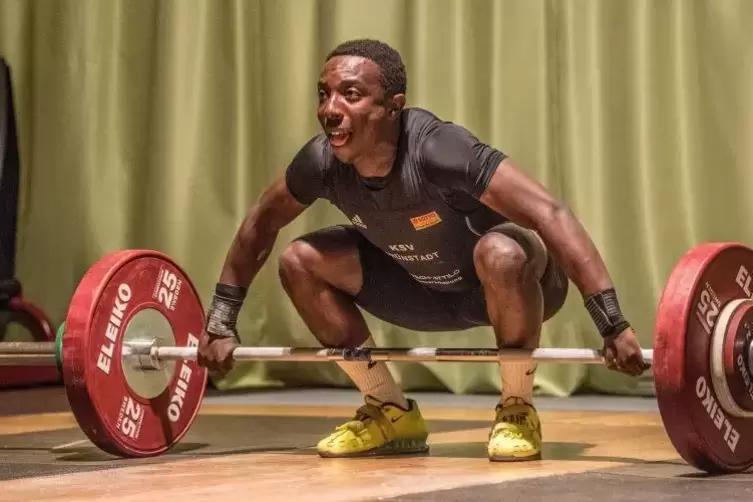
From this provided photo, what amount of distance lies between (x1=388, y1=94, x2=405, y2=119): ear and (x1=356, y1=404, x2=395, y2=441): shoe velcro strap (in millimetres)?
634

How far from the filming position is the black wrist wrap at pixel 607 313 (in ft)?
6.59

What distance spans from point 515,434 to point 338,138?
0.65 meters

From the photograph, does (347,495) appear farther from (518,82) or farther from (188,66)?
(188,66)

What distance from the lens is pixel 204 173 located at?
441cm

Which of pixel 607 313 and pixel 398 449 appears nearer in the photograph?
pixel 607 313

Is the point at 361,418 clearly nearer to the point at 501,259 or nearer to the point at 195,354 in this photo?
the point at 195,354

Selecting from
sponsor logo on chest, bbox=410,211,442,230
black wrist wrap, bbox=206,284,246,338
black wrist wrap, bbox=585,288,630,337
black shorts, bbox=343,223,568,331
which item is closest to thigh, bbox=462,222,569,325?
black shorts, bbox=343,223,568,331

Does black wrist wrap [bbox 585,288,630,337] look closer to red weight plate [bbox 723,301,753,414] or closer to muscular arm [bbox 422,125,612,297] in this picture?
muscular arm [bbox 422,125,612,297]

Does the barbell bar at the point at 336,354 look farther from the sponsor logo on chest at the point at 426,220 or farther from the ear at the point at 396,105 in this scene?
the ear at the point at 396,105

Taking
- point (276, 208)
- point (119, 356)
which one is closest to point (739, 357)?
point (276, 208)

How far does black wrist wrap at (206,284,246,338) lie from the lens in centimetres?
242

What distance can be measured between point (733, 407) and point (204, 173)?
2784 millimetres

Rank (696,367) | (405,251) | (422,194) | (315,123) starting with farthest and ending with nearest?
(315,123), (405,251), (422,194), (696,367)

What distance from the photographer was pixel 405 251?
2.34 metres
